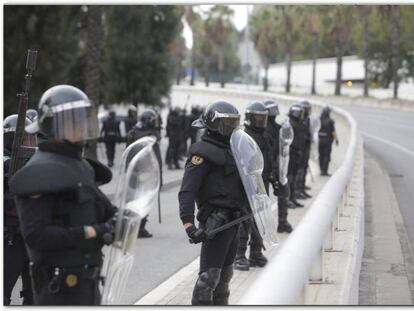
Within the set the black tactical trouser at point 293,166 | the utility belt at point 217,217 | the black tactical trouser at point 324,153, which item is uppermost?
the utility belt at point 217,217

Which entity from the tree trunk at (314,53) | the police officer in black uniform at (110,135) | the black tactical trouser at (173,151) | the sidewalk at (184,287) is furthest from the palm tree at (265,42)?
the sidewalk at (184,287)

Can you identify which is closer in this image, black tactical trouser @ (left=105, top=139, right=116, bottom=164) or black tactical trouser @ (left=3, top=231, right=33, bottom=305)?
black tactical trouser @ (left=3, top=231, right=33, bottom=305)

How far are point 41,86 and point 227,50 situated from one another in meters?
21.8

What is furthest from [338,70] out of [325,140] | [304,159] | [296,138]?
[296,138]

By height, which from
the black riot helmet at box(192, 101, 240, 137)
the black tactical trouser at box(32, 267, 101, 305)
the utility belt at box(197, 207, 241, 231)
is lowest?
the utility belt at box(197, 207, 241, 231)

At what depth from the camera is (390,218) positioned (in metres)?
12.2

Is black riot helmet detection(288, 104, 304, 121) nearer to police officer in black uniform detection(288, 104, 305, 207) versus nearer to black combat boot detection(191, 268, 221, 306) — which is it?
police officer in black uniform detection(288, 104, 305, 207)

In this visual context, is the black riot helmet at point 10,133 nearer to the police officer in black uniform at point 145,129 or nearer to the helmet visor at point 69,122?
the helmet visor at point 69,122

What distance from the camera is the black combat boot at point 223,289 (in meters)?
6.45

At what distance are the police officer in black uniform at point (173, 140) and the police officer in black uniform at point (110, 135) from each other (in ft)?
4.67

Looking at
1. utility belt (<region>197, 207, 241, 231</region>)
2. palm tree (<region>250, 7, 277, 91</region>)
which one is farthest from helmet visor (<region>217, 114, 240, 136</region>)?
palm tree (<region>250, 7, 277, 91</region>)

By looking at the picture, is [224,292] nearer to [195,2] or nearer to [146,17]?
[195,2]

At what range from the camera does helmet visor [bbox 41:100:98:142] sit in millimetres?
4324

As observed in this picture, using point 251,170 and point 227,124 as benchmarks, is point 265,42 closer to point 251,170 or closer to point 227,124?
point 227,124
